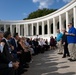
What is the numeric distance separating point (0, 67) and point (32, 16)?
61467 mm

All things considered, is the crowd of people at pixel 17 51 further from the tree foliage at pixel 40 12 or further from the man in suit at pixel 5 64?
the tree foliage at pixel 40 12

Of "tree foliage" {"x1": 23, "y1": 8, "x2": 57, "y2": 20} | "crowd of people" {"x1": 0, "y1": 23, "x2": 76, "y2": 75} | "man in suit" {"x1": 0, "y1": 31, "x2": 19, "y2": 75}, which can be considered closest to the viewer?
"man in suit" {"x1": 0, "y1": 31, "x2": 19, "y2": 75}

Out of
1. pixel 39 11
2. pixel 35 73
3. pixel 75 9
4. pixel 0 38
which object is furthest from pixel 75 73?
pixel 39 11

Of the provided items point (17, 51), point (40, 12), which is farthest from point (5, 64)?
point (40, 12)

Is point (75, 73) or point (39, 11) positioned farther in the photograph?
point (39, 11)

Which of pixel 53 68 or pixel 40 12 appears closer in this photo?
pixel 53 68

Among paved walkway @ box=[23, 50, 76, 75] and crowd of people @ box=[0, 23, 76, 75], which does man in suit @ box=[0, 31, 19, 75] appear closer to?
crowd of people @ box=[0, 23, 76, 75]

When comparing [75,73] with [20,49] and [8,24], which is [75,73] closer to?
[20,49]

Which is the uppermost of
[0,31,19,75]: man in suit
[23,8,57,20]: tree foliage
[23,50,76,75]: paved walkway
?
[23,8,57,20]: tree foliage

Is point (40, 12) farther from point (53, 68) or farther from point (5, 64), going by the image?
point (5, 64)

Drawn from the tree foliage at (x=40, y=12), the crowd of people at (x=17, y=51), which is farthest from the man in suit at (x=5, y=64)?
the tree foliage at (x=40, y=12)

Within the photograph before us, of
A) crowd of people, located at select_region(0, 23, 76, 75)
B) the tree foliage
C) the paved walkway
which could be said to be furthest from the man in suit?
the tree foliage

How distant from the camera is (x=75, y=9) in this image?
31.6 metres

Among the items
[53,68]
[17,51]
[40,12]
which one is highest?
[40,12]
